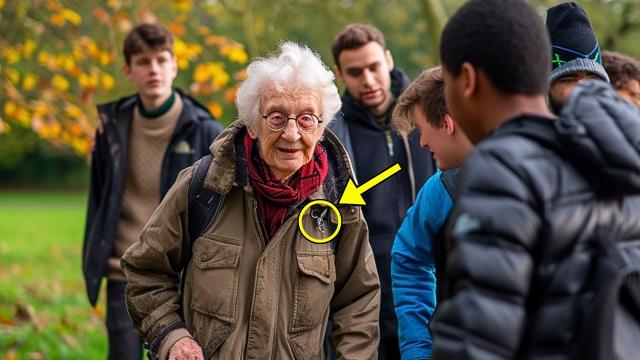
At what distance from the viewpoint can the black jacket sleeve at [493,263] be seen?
1.92 metres

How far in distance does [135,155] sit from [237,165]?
2.55 m

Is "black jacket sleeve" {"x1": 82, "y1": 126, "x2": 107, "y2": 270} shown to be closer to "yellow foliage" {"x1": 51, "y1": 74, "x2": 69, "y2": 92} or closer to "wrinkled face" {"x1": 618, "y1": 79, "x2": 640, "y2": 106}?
"yellow foliage" {"x1": 51, "y1": 74, "x2": 69, "y2": 92}

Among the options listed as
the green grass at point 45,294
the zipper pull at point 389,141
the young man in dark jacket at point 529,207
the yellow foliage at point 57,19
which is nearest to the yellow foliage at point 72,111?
the yellow foliage at point 57,19

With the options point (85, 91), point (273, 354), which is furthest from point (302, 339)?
point (85, 91)

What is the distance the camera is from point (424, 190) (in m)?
3.39

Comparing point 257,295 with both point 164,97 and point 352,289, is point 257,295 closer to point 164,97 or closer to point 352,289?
point 352,289

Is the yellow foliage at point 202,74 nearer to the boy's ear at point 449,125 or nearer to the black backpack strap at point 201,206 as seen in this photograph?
the black backpack strap at point 201,206

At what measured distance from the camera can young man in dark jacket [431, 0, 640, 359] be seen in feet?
6.35

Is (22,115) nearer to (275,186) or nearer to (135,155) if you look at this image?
(135,155)

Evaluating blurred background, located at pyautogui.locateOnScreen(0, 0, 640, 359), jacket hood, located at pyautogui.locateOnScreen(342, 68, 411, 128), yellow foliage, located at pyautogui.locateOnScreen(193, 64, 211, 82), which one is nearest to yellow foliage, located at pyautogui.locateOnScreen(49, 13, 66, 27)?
blurred background, located at pyautogui.locateOnScreen(0, 0, 640, 359)

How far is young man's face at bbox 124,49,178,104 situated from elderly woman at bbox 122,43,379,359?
235cm

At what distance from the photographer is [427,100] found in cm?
339

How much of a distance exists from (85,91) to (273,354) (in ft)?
19.2

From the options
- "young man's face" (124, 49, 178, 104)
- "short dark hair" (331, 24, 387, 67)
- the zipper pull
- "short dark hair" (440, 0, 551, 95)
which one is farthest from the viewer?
"young man's face" (124, 49, 178, 104)
